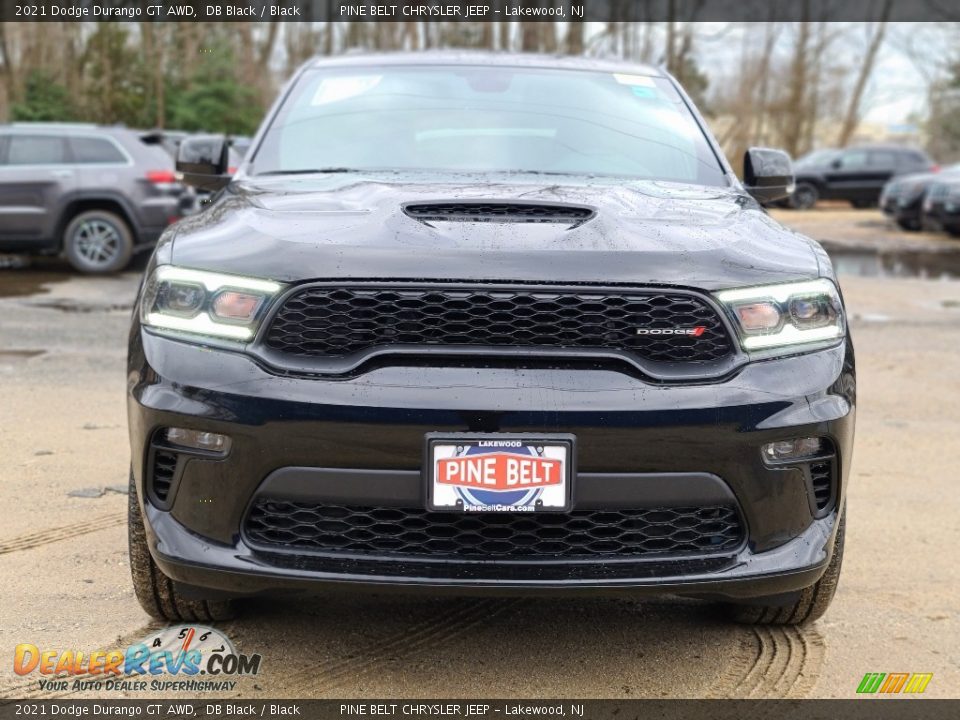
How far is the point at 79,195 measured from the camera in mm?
12195

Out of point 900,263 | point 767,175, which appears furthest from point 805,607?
point 900,263

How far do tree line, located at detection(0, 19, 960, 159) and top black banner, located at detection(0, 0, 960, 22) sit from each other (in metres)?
0.35

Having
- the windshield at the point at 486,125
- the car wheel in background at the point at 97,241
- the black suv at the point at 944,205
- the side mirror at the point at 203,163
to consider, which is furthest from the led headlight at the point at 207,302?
the black suv at the point at 944,205

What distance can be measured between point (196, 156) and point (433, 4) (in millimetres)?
23758

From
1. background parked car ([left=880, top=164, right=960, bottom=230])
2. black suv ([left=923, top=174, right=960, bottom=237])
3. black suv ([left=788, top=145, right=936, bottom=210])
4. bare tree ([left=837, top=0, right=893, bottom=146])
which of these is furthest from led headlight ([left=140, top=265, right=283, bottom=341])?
bare tree ([left=837, top=0, right=893, bottom=146])

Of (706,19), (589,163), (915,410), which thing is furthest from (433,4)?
(589,163)

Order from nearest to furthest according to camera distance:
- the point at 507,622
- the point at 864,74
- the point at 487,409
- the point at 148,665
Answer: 1. the point at 487,409
2. the point at 148,665
3. the point at 507,622
4. the point at 864,74

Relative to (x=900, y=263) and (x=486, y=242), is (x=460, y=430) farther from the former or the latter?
(x=900, y=263)

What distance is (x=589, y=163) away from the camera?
3773mm

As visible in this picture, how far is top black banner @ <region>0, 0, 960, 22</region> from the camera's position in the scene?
25.3m

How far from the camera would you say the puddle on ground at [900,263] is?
568 inches

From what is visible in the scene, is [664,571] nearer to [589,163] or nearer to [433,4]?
[589,163]

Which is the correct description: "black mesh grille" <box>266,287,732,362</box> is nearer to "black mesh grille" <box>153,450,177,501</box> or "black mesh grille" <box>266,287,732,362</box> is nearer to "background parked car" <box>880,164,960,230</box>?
"black mesh grille" <box>153,450,177,501</box>

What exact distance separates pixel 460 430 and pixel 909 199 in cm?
2098
